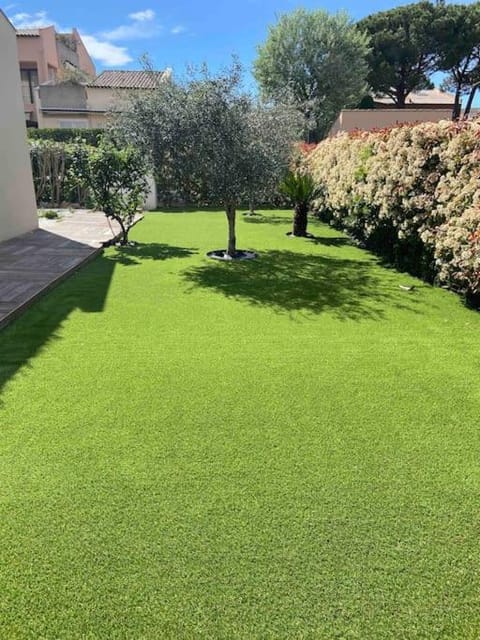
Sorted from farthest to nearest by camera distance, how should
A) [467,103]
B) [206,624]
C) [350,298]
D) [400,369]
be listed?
[467,103]
[350,298]
[400,369]
[206,624]

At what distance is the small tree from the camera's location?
1052cm

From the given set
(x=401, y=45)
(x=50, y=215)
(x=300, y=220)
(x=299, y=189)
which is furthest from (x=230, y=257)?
(x=401, y=45)

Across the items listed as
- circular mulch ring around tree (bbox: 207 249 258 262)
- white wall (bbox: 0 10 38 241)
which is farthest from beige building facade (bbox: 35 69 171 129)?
circular mulch ring around tree (bbox: 207 249 258 262)

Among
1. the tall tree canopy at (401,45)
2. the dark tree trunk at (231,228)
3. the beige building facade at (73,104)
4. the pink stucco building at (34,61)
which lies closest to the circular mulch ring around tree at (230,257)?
the dark tree trunk at (231,228)

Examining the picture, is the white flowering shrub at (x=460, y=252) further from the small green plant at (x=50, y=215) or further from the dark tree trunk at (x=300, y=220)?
the small green plant at (x=50, y=215)

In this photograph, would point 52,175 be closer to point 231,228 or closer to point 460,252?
point 231,228

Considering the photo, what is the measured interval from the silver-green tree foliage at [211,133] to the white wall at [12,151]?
4.26 metres

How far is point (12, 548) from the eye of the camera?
2.40m

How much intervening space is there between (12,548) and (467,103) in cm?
4932

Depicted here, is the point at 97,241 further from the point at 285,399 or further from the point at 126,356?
the point at 285,399

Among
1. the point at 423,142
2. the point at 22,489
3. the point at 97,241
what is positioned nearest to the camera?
the point at 22,489

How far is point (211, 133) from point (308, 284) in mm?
3104

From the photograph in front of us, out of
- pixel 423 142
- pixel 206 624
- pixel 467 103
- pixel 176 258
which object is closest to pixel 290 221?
pixel 176 258

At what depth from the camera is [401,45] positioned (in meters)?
37.3
